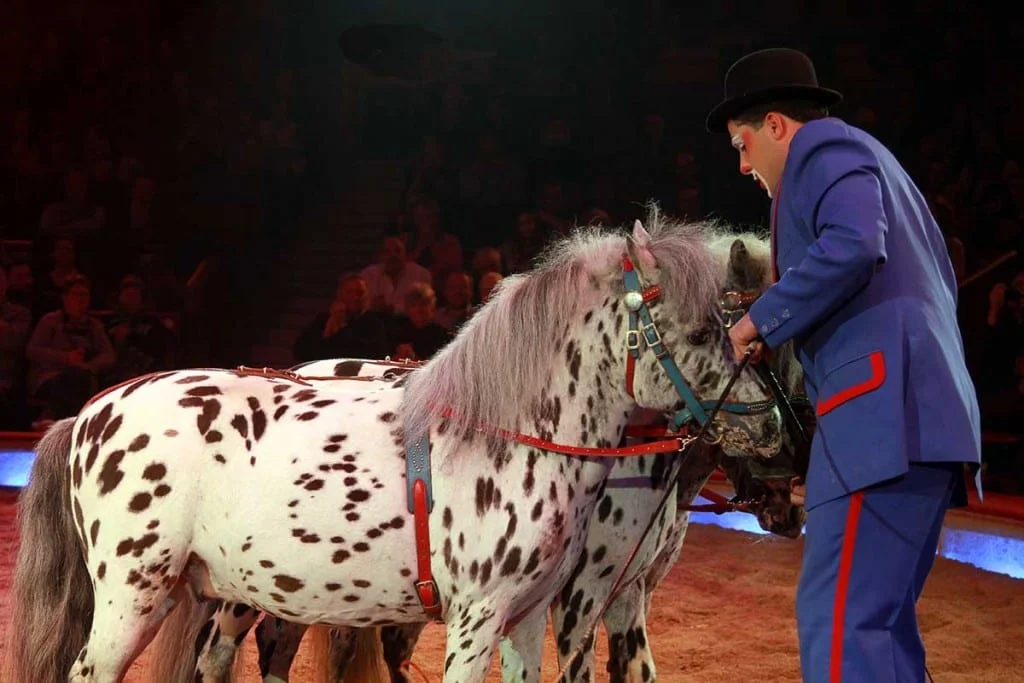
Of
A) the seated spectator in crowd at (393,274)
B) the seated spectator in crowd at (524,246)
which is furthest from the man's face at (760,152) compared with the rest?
the seated spectator in crowd at (524,246)

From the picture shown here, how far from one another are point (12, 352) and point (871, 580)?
803 centimetres

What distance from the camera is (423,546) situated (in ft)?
9.35

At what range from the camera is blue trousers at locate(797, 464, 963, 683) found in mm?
2088

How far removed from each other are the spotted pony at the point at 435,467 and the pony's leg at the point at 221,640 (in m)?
0.49

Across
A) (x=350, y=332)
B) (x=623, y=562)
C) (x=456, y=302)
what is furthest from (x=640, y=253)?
(x=456, y=302)

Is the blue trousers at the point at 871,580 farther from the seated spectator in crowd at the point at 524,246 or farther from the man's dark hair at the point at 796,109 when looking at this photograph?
the seated spectator in crowd at the point at 524,246

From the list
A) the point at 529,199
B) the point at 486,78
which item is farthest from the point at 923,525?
the point at 486,78

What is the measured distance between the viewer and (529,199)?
10.3 meters

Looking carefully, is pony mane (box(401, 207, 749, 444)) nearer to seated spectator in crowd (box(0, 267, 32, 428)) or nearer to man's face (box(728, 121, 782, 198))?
man's face (box(728, 121, 782, 198))

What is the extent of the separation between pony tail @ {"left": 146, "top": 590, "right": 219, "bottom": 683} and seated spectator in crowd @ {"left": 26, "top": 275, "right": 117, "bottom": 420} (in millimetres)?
5301

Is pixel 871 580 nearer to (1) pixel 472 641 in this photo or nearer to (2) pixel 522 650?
(1) pixel 472 641

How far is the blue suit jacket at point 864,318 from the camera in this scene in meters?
2.09

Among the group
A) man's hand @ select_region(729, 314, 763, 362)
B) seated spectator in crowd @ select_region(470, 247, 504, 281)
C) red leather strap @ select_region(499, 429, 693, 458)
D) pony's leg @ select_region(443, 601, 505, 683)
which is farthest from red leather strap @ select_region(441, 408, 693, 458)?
seated spectator in crowd @ select_region(470, 247, 504, 281)

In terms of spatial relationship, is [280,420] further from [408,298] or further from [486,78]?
[486,78]
